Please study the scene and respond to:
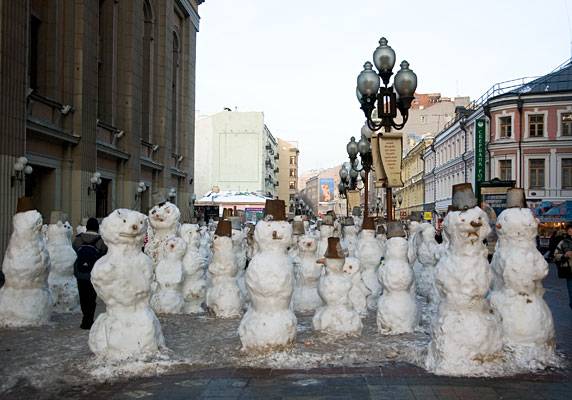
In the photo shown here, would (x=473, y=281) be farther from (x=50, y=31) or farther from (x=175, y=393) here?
(x=50, y=31)

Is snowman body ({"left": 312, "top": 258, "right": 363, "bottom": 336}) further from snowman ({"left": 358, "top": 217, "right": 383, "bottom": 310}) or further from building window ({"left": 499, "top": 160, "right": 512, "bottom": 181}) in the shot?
building window ({"left": 499, "top": 160, "right": 512, "bottom": 181})

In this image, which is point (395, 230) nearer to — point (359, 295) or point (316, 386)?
point (359, 295)

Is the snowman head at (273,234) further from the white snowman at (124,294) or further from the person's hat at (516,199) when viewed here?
the person's hat at (516,199)

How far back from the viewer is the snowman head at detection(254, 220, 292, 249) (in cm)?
734

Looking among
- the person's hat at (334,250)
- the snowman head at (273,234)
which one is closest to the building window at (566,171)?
the person's hat at (334,250)

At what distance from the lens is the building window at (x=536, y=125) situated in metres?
34.0

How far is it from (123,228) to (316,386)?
8.76 ft

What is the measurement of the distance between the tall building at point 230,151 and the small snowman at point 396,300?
55396 millimetres

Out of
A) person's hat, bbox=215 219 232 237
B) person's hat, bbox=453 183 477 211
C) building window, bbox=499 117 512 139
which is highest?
building window, bbox=499 117 512 139

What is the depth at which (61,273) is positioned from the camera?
34.3 ft

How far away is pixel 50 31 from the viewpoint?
17781 mm

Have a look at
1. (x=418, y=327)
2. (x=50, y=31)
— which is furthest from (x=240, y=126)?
(x=418, y=327)

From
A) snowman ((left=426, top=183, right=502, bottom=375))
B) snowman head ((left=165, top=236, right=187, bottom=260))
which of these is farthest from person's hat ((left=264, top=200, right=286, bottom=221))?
snowman head ((left=165, top=236, right=187, bottom=260))

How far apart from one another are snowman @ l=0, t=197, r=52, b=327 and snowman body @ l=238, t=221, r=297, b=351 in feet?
11.3
